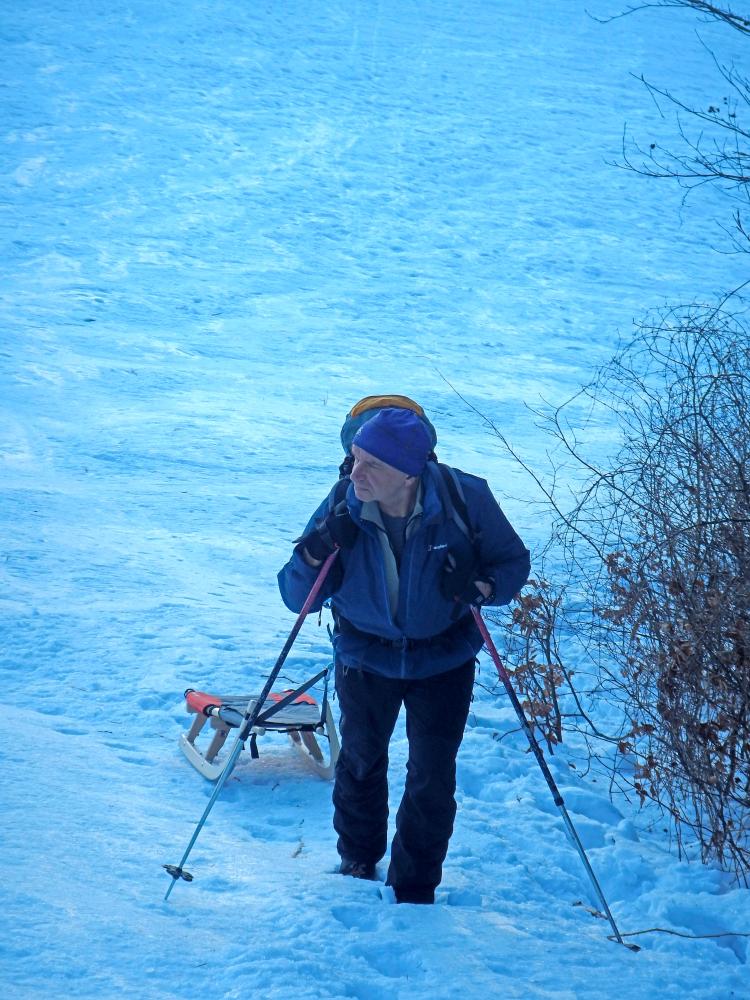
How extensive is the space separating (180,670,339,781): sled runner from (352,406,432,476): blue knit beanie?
1.86 meters

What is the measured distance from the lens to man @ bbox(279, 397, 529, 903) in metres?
3.33

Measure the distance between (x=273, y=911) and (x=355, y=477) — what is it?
1360 mm

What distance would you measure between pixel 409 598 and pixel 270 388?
39.9ft

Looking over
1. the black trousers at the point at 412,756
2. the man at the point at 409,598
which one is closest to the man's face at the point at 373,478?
the man at the point at 409,598

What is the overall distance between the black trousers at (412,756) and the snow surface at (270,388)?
0.16 m

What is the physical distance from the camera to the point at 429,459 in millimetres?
3453

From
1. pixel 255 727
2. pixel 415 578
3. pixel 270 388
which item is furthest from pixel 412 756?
pixel 270 388

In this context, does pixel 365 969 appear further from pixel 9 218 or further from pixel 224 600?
pixel 9 218

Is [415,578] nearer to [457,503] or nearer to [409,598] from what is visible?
[409,598]

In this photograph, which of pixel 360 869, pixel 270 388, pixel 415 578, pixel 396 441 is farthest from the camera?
pixel 270 388

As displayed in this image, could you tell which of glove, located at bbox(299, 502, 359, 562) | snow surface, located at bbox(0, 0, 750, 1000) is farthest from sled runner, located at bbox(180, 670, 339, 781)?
A: glove, located at bbox(299, 502, 359, 562)

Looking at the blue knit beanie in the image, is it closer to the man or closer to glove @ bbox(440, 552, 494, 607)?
the man

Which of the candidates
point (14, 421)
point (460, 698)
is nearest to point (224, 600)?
point (460, 698)

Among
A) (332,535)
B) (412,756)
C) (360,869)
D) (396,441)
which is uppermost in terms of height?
(396,441)
